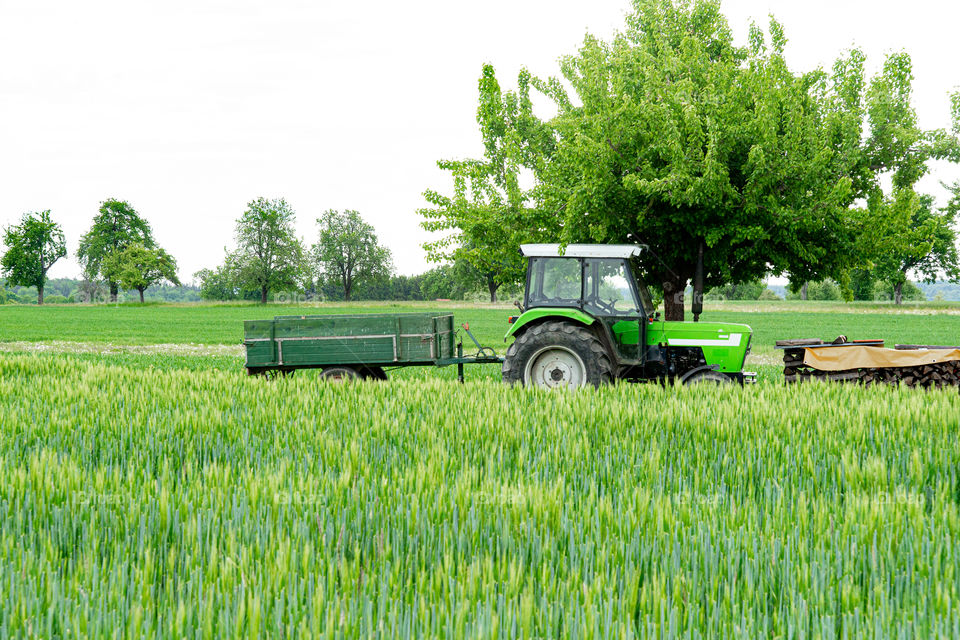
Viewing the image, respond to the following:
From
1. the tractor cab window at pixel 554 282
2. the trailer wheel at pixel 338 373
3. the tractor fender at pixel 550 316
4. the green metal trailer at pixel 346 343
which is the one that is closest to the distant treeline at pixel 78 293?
the green metal trailer at pixel 346 343

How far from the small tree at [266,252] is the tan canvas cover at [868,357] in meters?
74.9

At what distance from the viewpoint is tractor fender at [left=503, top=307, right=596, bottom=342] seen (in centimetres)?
830

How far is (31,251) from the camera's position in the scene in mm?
82688

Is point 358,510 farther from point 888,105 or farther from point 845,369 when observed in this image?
point 888,105

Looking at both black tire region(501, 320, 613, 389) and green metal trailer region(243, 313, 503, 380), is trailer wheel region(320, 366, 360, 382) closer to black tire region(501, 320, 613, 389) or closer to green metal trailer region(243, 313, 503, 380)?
green metal trailer region(243, 313, 503, 380)

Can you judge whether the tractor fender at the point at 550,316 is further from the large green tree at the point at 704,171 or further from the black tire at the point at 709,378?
the large green tree at the point at 704,171

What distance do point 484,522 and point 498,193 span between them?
13105mm

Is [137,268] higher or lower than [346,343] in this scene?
higher

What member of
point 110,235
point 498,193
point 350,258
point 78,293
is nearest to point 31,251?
point 110,235

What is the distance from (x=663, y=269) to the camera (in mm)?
14680

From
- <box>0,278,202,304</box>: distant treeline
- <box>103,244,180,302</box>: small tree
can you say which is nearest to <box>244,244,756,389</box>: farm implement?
<box>103,244,180,302</box>: small tree

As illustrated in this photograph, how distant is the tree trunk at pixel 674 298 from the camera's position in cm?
1448

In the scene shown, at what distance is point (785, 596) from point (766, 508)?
0.94m

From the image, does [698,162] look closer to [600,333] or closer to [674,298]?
[674,298]
